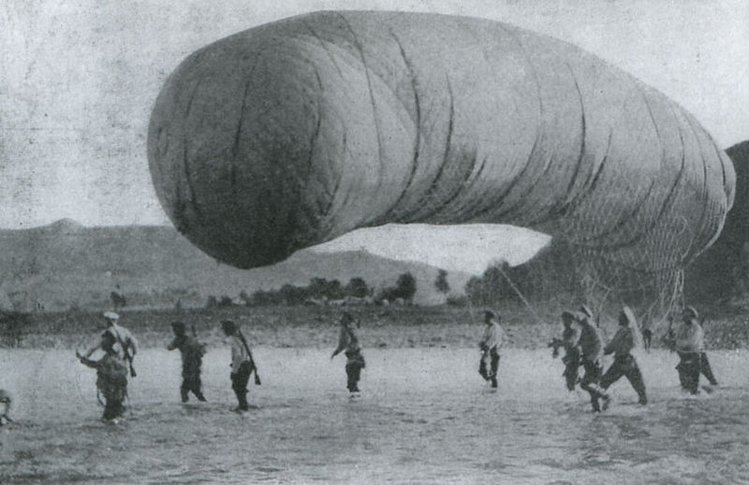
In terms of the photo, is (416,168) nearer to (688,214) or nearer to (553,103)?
(553,103)

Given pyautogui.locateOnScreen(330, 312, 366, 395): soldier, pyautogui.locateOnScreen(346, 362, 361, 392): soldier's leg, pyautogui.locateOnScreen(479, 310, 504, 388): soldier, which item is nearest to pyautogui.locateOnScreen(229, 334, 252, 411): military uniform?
pyautogui.locateOnScreen(330, 312, 366, 395): soldier

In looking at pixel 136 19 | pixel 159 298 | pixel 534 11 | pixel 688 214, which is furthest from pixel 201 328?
pixel 688 214

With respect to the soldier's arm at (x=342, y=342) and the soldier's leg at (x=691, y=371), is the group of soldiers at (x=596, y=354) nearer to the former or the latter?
the soldier's leg at (x=691, y=371)

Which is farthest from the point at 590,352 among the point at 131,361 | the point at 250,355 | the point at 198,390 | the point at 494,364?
the point at 131,361

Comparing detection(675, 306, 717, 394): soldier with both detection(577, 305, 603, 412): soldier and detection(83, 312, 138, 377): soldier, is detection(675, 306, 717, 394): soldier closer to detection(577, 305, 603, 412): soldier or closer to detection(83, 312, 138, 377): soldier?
detection(577, 305, 603, 412): soldier

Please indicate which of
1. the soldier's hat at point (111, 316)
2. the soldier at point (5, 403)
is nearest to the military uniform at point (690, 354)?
the soldier's hat at point (111, 316)

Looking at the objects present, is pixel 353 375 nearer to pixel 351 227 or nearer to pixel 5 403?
pixel 351 227
